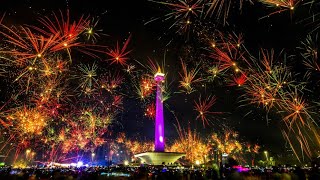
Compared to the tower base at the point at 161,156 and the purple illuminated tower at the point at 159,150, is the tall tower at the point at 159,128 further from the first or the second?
the tower base at the point at 161,156

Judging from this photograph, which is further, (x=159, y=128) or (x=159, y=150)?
(x=159, y=150)

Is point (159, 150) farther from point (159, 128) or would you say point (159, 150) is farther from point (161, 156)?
point (159, 128)

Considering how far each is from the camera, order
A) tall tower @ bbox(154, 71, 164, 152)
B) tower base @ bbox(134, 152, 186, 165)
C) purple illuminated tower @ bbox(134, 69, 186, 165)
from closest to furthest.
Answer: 1. tower base @ bbox(134, 152, 186, 165)
2. purple illuminated tower @ bbox(134, 69, 186, 165)
3. tall tower @ bbox(154, 71, 164, 152)

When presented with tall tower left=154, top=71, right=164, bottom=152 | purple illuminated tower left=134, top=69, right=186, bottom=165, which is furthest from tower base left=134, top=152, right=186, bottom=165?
tall tower left=154, top=71, right=164, bottom=152

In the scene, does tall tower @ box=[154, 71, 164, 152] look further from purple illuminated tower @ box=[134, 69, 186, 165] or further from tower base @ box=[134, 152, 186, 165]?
tower base @ box=[134, 152, 186, 165]

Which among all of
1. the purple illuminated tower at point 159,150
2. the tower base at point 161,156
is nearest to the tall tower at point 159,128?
the purple illuminated tower at point 159,150

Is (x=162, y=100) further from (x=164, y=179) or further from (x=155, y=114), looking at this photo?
(x=164, y=179)

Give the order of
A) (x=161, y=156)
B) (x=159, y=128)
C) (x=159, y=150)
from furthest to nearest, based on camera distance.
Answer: (x=159, y=150) → (x=159, y=128) → (x=161, y=156)

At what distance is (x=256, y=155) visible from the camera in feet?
260

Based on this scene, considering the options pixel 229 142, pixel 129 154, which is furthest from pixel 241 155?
pixel 129 154

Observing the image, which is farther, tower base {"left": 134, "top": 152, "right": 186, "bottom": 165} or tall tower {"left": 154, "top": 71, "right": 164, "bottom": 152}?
tall tower {"left": 154, "top": 71, "right": 164, "bottom": 152}

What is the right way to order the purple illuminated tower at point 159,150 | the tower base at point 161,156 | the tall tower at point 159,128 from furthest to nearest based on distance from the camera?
the tall tower at point 159,128, the purple illuminated tower at point 159,150, the tower base at point 161,156

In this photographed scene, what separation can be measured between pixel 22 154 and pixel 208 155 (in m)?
59.0

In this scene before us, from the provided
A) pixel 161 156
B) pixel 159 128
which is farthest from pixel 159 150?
pixel 159 128
